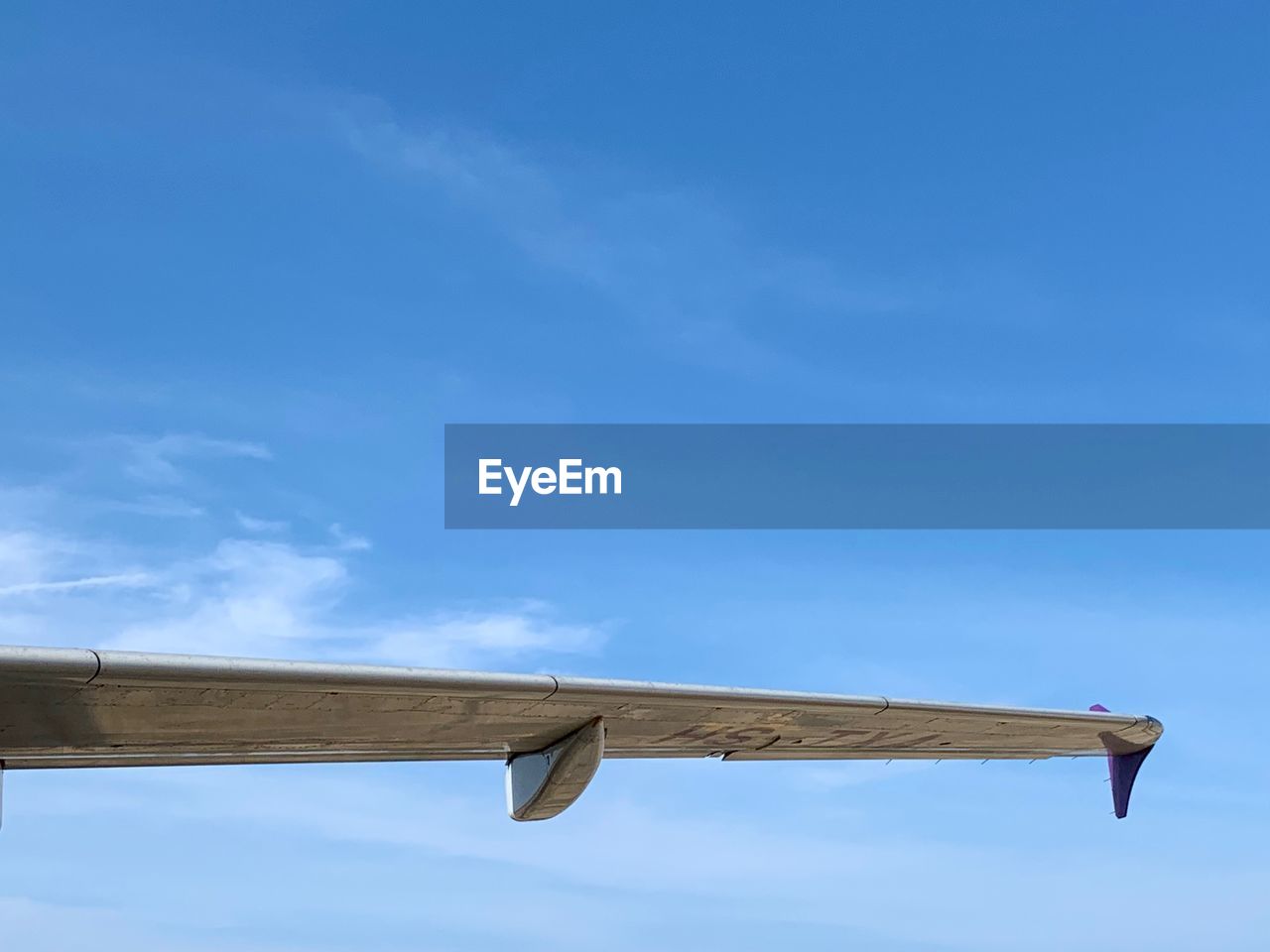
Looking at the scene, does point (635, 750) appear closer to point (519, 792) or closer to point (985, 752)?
point (519, 792)

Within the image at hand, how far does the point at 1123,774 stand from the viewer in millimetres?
23312

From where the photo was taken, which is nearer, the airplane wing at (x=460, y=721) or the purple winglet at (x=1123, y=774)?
the airplane wing at (x=460, y=721)

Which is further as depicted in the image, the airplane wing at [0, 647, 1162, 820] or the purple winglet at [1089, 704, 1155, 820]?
the purple winglet at [1089, 704, 1155, 820]

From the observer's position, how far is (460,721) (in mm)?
16953

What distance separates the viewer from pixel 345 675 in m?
14.2

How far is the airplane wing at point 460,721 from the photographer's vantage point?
44.4 feet

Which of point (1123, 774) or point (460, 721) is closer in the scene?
point (460, 721)

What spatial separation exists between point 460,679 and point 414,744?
3.67 meters

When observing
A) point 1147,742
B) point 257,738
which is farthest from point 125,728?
point 1147,742

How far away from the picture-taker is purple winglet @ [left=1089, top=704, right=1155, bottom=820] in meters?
23.1

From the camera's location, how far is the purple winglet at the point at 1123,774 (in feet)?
75.9

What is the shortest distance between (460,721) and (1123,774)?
13170mm

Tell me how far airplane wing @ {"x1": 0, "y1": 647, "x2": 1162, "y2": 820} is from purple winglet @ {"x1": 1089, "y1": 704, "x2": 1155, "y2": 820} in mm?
94

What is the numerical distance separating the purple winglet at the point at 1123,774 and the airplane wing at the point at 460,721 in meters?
0.09
